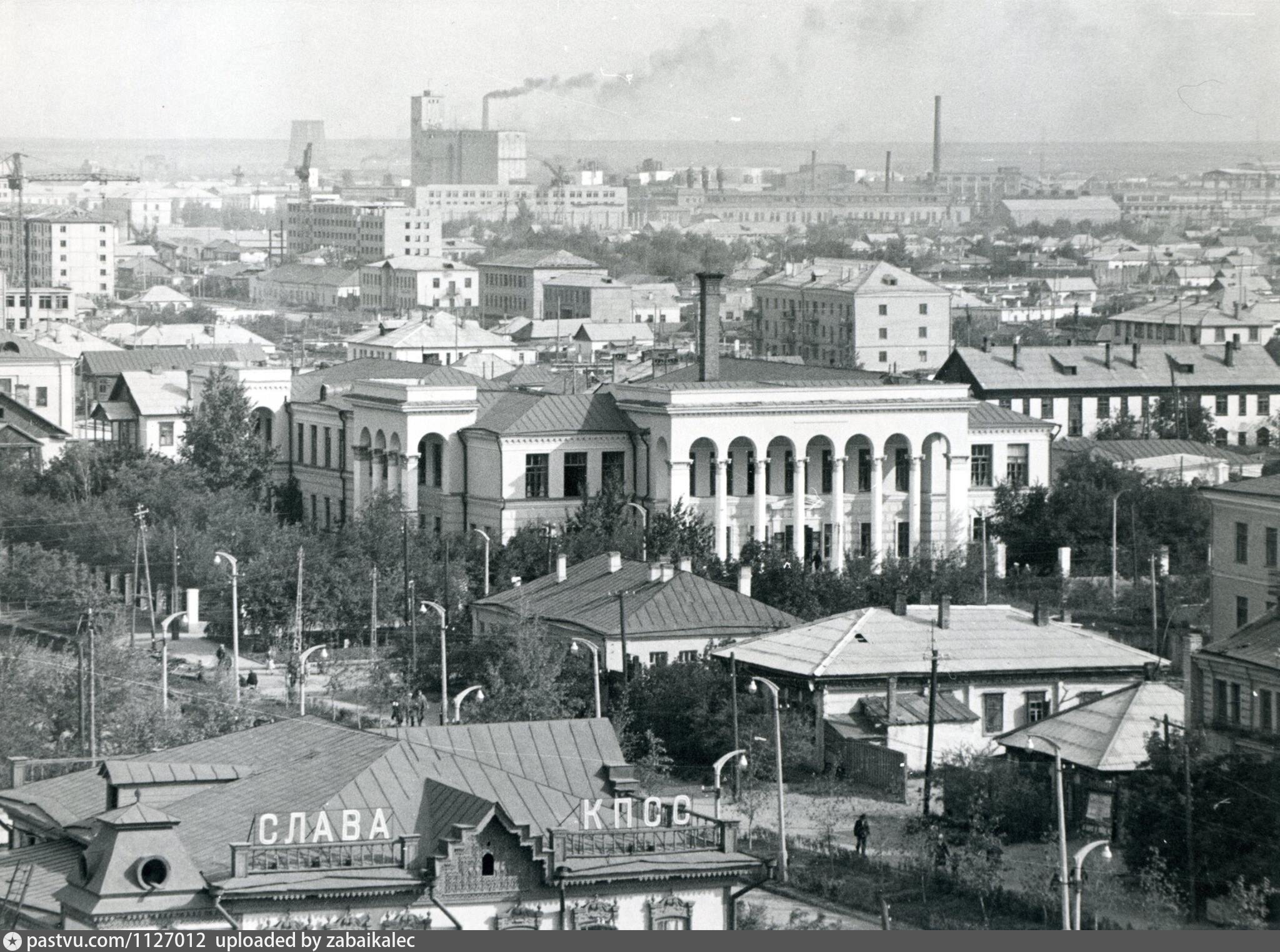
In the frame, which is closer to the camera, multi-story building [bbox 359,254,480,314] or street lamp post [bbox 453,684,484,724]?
street lamp post [bbox 453,684,484,724]

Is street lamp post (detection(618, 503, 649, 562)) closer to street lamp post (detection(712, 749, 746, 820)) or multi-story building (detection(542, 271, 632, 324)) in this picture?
street lamp post (detection(712, 749, 746, 820))

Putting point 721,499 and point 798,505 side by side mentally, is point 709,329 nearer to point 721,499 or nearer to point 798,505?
point 721,499

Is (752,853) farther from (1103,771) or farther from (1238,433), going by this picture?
(1238,433)

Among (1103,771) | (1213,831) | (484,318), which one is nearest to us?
(1213,831)

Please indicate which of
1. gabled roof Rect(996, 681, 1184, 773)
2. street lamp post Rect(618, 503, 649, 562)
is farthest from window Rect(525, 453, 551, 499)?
gabled roof Rect(996, 681, 1184, 773)

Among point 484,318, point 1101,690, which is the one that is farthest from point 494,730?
point 484,318

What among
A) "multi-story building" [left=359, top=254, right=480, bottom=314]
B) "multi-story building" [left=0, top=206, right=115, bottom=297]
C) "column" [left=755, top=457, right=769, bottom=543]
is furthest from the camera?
"multi-story building" [left=0, top=206, right=115, bottom=297]

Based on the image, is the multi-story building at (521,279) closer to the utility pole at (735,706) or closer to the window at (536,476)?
the window at (536,476)

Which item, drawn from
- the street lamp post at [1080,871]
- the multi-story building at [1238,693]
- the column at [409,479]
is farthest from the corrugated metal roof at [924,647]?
the column at [409,479]
